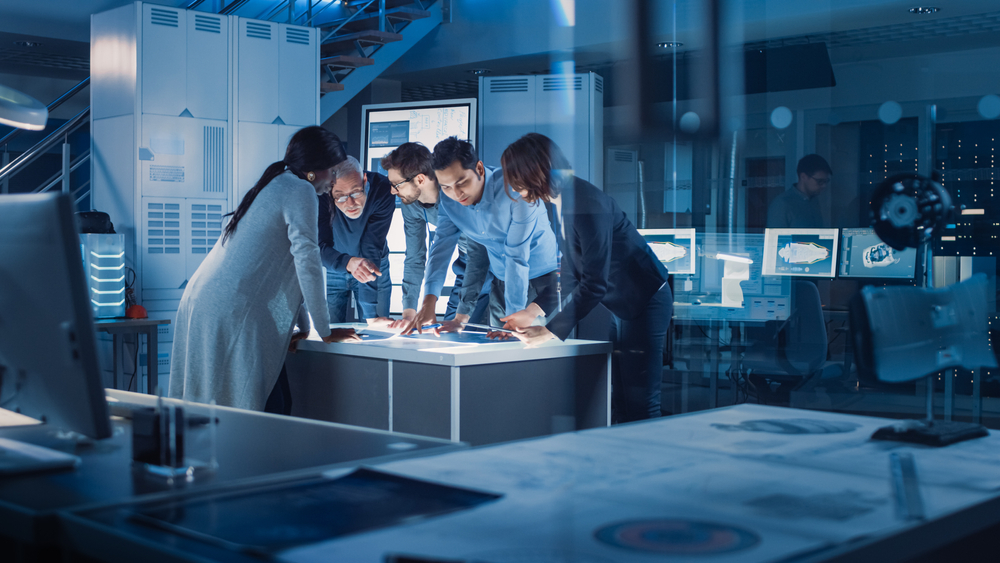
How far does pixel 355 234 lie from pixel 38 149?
2.87 metres

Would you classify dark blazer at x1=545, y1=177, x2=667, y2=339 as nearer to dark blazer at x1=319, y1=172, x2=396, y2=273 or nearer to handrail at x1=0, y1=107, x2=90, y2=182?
dark blazer at x1=319, y1=172, x2=396, y2=273

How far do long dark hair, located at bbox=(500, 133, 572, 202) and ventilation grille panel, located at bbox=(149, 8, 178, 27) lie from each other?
3.44 m

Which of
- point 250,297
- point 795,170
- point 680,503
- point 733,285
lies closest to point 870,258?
point 795,170

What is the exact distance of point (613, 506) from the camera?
104 centimetres

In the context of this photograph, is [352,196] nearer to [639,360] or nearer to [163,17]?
[639,360]

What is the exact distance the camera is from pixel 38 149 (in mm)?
6133

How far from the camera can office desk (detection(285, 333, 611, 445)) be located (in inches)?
110

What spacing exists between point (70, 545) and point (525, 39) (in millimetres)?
7477

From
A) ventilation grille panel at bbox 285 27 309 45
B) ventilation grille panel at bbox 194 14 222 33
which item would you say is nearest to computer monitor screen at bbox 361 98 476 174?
ventilation grille panel at bbox 285 27 309 45

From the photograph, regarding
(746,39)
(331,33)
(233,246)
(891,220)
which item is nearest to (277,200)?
(233,246)

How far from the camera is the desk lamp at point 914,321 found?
5.23 ft

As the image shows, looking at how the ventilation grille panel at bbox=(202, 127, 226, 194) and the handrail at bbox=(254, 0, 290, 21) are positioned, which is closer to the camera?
the ventilation grille panel at bbox=(202, 127, 226, 194)

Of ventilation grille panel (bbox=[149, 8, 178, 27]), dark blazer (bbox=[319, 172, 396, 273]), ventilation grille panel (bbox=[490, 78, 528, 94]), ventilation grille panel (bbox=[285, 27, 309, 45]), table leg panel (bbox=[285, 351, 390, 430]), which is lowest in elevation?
table leg panel (bbox=[285, 351, 390, 430])

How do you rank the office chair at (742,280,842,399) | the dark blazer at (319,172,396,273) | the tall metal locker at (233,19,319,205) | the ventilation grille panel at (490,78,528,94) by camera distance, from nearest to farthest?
the office chair at (742,280,842,399) < the dark blazer at (319,172,396,273) < the ventilation grille panel at (490,78,528,94) < the tall metal locker at (233,19,319,205)
